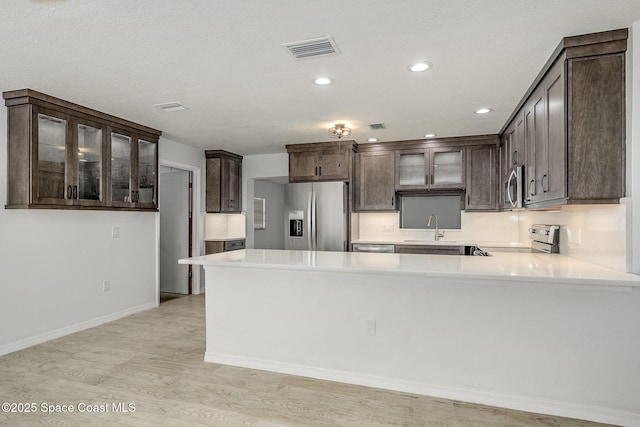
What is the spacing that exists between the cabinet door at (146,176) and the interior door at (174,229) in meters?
1.14

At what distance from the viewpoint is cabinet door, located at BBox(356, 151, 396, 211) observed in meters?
5.49

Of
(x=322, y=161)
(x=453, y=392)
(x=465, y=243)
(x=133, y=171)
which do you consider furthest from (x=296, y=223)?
(x=453, y=392)

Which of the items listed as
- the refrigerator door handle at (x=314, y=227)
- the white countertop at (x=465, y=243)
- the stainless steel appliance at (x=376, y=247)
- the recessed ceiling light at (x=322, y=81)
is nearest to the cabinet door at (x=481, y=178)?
the white countertop at (x=465, y=243)

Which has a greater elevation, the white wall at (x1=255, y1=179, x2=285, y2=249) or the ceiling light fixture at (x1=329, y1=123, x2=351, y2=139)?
the ceiling light fixture at (x1=329, y1=123, x2=351, y2=139)

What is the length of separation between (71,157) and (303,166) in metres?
2.88

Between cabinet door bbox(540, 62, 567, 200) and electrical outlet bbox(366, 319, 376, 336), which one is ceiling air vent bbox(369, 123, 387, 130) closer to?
cabinet door bbox(540, 62, 567, 200)

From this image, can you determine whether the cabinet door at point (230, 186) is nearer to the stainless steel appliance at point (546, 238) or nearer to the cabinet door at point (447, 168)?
the cabinet door at point (447, 168)

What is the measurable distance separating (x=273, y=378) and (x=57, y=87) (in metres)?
3.00

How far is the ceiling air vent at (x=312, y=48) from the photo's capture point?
2404 millimetres

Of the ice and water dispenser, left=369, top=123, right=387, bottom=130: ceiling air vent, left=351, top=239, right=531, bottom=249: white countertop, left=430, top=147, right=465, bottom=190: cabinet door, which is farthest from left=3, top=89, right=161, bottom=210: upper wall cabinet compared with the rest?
left=430, top=147, right=465, bottom=190: cabinet door

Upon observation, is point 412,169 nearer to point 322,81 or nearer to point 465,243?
point 465,243

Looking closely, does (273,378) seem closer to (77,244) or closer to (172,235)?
(77,244)

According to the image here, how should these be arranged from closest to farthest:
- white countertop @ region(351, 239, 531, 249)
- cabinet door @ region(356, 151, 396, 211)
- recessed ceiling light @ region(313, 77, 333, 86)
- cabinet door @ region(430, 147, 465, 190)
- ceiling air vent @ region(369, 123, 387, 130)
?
recessed ceiling light @ region(313, 77, 333, 86) → ceiling air vent @ region(369, 123, 387, 130) → white countertop @ region(351, 239, 531, 249) → cabinet door @ region(430, 147, 465, 190) → cabinet door @ region(356, 151, 396, 211)

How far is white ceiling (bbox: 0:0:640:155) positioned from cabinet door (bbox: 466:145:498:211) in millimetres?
1016
